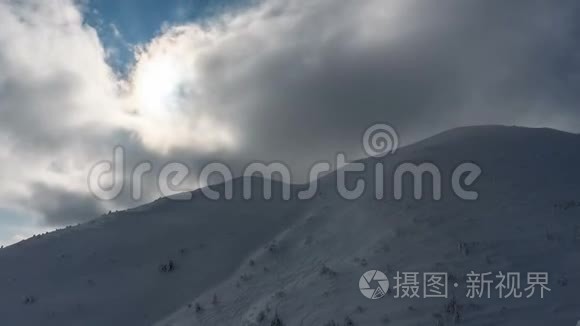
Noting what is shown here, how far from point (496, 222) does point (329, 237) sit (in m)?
5.93

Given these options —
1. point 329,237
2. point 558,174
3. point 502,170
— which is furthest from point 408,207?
point 558,174

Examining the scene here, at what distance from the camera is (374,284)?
14094mm

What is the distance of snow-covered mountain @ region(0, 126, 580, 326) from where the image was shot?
43.8 feet

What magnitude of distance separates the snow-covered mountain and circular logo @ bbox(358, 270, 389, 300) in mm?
243

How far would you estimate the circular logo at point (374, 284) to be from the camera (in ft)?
44.7

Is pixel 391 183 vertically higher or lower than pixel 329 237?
higher

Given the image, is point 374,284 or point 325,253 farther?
point 325,253

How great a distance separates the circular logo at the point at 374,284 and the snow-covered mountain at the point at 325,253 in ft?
0.80

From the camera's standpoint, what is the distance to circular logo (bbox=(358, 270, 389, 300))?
13617mm

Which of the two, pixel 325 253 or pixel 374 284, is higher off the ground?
pixel 325 253

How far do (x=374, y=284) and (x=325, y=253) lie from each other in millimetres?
4366

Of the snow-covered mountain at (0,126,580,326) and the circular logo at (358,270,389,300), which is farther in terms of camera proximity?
the circular logo at (358,270,389,300)

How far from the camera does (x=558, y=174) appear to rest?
22.5 metres

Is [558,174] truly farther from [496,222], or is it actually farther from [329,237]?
[329,237]
